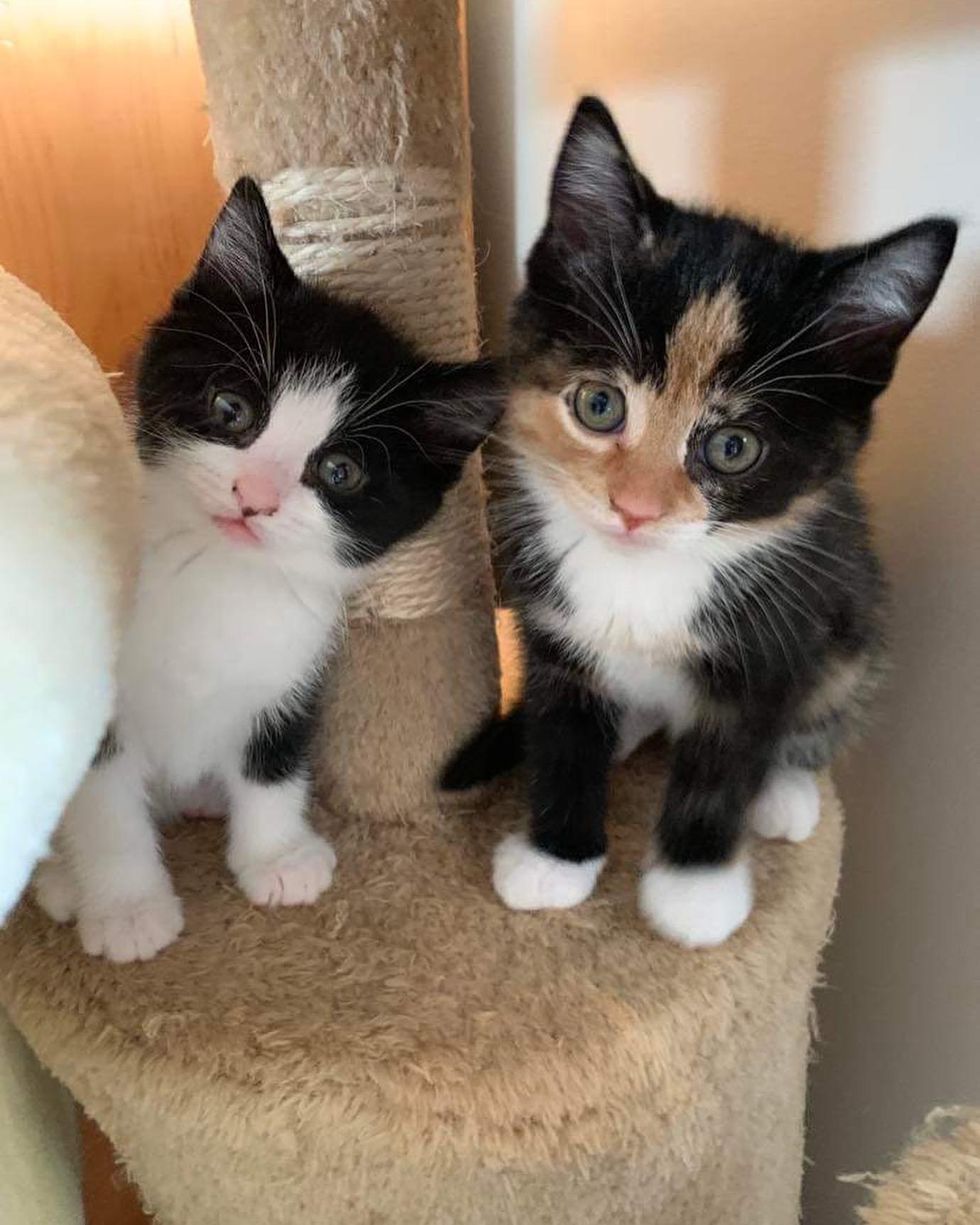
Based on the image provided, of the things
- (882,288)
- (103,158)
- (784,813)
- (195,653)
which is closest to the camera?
(882,288)

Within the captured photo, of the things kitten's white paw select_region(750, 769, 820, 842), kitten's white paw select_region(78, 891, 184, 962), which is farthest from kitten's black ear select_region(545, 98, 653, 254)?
kitten's white paw select_region(78, 891, 184, 962)

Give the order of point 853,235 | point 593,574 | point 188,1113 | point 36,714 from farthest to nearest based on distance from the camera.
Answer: point 853,235 < point 593,574 < point 188,1113 < point 36,714

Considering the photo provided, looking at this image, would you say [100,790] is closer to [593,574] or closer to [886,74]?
[593,574]

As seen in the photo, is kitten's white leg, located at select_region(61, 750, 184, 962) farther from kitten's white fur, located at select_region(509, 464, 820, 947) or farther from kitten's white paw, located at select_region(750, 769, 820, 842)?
kitten's white paw, located at select_region(750, 769, 820, 842)

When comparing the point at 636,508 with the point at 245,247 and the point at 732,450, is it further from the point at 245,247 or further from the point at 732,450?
the point at 245,247

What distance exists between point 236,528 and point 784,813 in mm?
530

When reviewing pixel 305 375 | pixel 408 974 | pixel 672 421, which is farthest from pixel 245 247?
pixel 408 974

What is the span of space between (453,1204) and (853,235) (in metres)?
0.87

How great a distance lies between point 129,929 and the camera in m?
0.80

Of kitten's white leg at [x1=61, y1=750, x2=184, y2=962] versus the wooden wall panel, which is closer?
kitten's white leg at [x1=61, y1=750, x2=184, y2=962]

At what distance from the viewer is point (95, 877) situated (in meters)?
0.80

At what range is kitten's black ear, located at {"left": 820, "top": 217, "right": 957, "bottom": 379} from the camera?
0.66 m

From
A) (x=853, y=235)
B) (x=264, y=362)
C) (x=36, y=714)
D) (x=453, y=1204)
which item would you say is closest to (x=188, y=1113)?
(x=453, y=1204)

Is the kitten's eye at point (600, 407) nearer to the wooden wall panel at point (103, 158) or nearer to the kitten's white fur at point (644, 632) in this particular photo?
the kitten's white fur at point (644, 632)
